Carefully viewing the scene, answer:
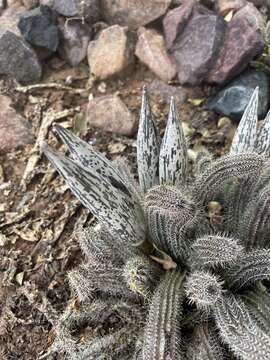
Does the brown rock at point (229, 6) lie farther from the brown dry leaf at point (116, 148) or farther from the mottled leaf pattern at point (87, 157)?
the mottled leaf pattern at point (87, 157)

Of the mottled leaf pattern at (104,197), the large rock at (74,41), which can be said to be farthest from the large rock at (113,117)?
the mottled leaf pattern at (104,197)

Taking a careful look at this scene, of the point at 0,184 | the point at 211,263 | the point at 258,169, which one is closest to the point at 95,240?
the point at 211,263

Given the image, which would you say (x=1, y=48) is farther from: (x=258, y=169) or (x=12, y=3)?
(x=258, y=169)

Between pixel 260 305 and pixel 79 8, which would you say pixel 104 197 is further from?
pixel 79 8

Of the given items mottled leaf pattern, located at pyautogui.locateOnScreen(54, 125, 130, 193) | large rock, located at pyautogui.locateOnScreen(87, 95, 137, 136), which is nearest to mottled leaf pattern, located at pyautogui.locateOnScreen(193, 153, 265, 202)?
mottled leaf pattern, located at pyautogui.locateOnScreen(54, 125, 130, 193)

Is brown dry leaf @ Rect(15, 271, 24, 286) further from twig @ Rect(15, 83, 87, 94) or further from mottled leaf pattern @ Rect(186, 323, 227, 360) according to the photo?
twig @ Rect(15, 83, 87, 94)

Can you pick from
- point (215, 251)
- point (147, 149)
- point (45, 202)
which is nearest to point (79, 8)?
point (45, 202)
